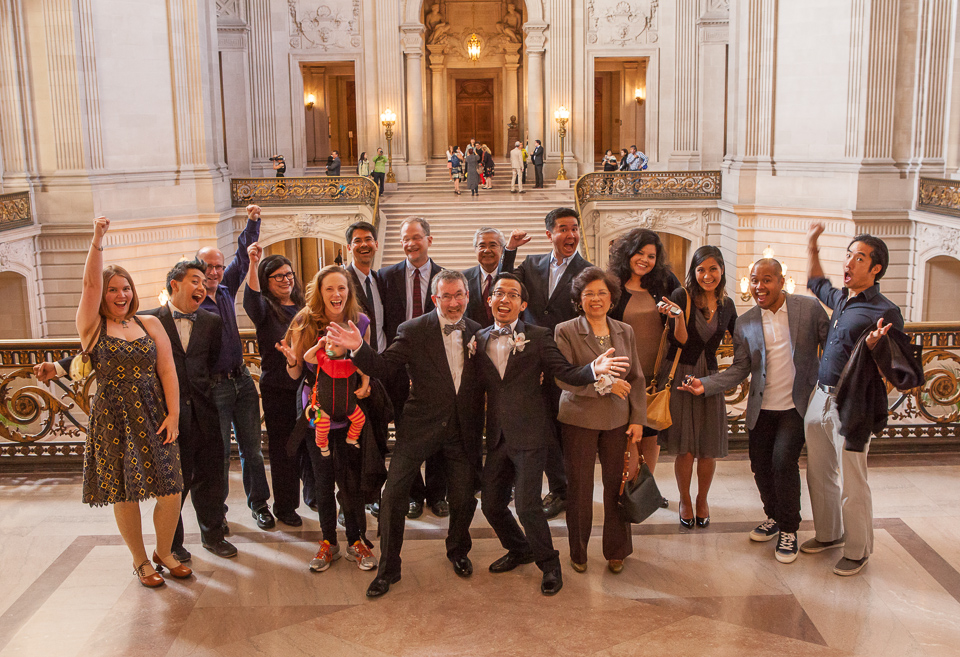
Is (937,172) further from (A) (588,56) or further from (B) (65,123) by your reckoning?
(B) (65,123)

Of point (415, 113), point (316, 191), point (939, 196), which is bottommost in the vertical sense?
point (939, 196)

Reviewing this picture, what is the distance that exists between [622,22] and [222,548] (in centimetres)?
2133

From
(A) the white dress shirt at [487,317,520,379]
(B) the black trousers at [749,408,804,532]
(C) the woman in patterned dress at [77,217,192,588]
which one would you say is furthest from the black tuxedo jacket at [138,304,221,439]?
(B) the black trousers at [749,408,804,532]

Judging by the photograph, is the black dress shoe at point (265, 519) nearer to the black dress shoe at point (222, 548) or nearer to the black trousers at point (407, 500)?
the black dress shoe at point (222, 548)

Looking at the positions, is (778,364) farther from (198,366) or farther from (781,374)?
(198,366)

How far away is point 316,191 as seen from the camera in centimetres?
1902

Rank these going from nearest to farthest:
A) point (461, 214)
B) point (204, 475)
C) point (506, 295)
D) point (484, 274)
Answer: point (506, 295) → point (204, 475) → point (484, 274) → point (461, 214)

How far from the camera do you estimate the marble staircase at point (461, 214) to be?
734 inches

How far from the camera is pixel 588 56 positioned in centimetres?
2359

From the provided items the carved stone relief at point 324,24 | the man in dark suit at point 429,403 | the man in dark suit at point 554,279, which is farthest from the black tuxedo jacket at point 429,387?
the carved stone relief at point 324,24

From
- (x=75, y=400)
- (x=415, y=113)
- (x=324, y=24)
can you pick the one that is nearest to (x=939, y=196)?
(x=75, y=400)

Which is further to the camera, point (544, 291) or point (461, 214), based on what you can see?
point (461, 214)

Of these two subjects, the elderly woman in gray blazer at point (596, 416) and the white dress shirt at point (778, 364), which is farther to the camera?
the white dress shirt at point (778, 364)

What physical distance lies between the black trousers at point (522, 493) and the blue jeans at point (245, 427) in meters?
1.60
